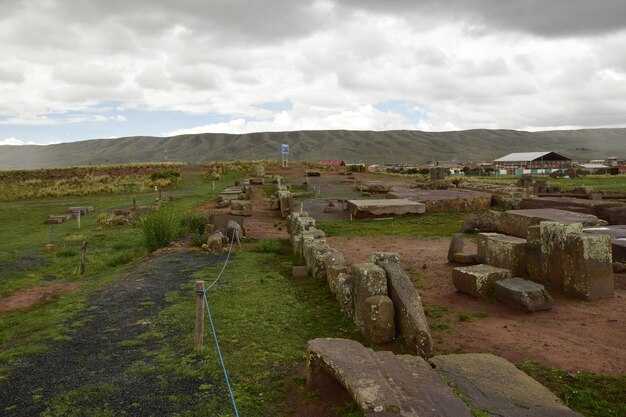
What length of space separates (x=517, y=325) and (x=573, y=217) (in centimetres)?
858

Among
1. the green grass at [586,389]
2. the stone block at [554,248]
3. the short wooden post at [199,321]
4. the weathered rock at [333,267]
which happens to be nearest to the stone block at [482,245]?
the stone block at [554,248]

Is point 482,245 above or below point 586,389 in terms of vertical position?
above

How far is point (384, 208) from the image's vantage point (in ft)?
→ 69.1

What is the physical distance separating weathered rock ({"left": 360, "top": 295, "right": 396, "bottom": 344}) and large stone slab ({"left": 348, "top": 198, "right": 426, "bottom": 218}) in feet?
45.9

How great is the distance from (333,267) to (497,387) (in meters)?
4.79

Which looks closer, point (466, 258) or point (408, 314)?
point (408, 314)

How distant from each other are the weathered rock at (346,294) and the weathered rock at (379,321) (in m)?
0.93

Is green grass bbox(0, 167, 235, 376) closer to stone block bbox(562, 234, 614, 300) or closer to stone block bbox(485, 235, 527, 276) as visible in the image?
stone block bbox(485, 235, 527, 276)

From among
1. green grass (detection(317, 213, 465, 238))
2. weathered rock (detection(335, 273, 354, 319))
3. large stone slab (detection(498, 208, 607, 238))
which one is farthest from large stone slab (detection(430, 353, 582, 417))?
green grass (detection(317, 213, 465, 238))

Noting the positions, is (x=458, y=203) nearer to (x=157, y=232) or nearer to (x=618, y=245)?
(x=618, y=245)

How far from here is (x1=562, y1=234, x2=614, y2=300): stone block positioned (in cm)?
859

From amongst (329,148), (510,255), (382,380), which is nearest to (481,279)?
(510,255)

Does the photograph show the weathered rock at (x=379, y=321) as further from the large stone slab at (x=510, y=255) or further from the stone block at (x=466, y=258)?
the stone block at (x=466, y=258)

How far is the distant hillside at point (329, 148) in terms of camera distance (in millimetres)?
152750
